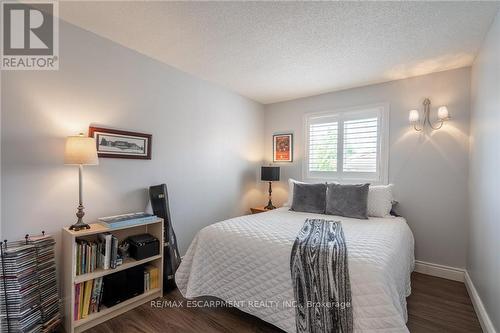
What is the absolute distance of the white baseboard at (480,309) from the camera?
5.69 ft

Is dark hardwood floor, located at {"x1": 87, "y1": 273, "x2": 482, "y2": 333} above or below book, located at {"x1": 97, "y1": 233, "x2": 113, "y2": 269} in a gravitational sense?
below

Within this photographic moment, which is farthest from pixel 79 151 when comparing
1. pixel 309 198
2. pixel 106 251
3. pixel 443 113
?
pixel 443 113

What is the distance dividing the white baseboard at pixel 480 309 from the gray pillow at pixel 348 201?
1084mm

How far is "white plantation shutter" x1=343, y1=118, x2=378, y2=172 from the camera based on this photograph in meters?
3.26

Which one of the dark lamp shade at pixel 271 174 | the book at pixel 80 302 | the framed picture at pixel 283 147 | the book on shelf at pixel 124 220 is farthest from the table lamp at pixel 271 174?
the book at pixel 80 302

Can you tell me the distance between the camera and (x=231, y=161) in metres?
3.69

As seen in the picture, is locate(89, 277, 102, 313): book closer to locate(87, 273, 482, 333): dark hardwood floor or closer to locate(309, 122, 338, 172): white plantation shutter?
locate(87, 273, 482, 333): dark hardwood floor

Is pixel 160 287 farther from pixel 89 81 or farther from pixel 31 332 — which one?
pixel 89 81

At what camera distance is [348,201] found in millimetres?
2762

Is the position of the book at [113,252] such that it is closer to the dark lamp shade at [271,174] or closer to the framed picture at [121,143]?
the framed picture at [121,143]

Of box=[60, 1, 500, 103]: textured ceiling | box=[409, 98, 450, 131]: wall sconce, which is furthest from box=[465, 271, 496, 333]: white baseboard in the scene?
box=[60, 1, 500, 103]: textured ceiling

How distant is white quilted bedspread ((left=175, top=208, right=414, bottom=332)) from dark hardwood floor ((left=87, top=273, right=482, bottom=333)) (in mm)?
158

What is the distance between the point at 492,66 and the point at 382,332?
2124mm

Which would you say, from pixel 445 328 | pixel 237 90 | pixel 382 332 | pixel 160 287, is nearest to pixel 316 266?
pixel 382 332
